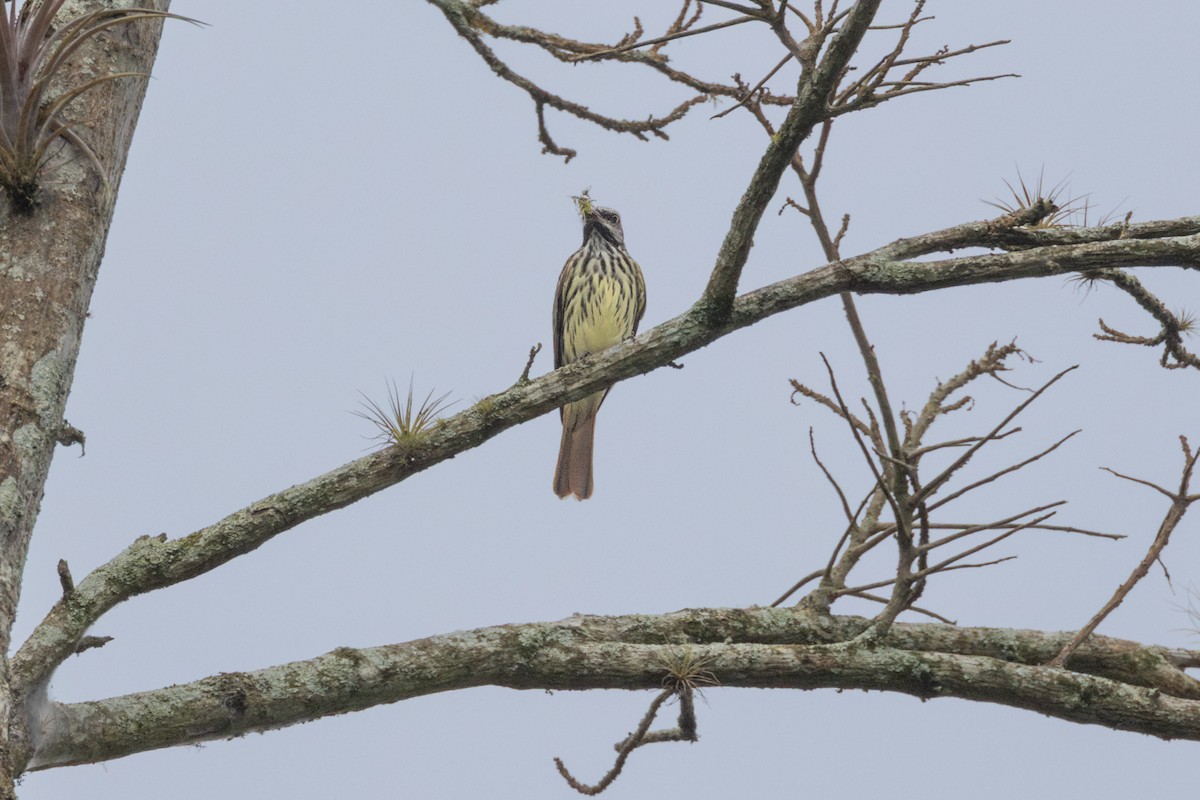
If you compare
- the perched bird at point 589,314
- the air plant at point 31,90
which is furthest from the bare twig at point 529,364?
the perched bird at point 589,314

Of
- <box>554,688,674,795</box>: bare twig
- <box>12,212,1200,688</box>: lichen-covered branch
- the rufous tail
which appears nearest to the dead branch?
<box>12,212,1200,688</box>: lichen-covered branch

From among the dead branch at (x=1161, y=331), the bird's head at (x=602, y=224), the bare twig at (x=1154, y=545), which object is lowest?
the bare twig at (x=1154, y=545)

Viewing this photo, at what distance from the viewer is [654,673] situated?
3791 millimetres

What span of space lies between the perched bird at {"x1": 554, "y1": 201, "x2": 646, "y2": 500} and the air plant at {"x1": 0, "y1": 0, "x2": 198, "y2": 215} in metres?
4.39

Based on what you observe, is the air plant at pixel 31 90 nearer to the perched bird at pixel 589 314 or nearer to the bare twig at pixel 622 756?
the bare twig at pixel 622 756

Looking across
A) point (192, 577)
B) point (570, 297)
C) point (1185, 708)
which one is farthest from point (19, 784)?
point (570, 297)

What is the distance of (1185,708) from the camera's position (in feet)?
13.1

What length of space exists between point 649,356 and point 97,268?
161 centimetres

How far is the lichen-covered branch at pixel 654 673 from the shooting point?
3393 millimetres

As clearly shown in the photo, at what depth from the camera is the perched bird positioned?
26.3 feet

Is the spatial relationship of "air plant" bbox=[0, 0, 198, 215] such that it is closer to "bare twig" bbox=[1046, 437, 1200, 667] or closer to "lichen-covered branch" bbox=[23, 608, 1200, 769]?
"lichen-covered branch" bbox=[23, 608, 1200, 769]

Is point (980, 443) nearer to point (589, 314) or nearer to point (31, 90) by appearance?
point (31, 90)

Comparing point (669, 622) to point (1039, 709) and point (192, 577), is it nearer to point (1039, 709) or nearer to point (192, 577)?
point (1039, 709)

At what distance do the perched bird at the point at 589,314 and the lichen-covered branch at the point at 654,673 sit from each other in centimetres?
378
